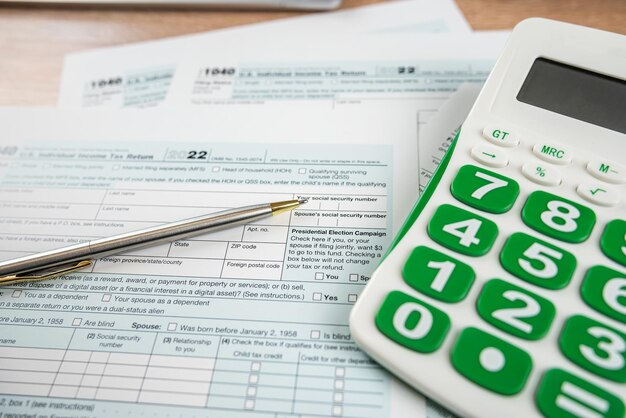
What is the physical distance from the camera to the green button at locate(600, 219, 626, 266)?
289mm

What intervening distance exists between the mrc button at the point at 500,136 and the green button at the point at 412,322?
0.43 ft

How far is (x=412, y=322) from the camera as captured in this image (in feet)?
0.91

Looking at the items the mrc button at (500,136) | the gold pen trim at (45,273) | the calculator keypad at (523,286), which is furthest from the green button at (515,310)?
the gold pen trim at (45,273)

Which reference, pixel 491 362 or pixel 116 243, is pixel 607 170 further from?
pixel 116 243

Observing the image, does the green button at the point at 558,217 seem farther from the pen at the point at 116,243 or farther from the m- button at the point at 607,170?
the pen at the point at 116,243

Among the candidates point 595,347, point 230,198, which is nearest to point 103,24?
point 230,198

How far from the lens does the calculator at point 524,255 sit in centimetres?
26

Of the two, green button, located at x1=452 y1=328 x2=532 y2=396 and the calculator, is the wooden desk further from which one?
green button, located at x1=452 y1=328 x2=532 y2=396

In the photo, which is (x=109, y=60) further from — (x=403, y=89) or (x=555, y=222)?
(x=555, y=222)

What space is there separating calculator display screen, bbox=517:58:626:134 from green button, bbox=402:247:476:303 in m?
0.14

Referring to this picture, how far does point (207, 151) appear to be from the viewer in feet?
1.37

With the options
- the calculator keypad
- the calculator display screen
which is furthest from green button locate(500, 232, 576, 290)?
the calculator display screen

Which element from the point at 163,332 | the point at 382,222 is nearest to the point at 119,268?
the point at 163,332

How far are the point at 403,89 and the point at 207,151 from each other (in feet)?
0.58
